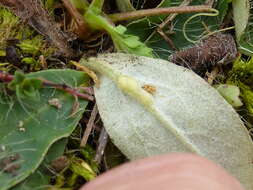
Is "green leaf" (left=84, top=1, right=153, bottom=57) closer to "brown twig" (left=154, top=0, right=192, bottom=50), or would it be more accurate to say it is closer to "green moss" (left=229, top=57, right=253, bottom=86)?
"brown twig" (left=154, top=0, right=192, bottom=50)

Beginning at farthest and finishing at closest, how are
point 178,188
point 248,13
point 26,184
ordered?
1. point 248,13
2. point 26,184
3. point 178,188

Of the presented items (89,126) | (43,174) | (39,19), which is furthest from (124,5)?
(43,174)

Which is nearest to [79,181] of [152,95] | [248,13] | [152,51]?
[152,95]

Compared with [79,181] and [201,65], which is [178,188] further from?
[201,65]

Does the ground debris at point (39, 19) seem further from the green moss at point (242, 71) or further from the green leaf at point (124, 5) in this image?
the green moss at point (242, 71)

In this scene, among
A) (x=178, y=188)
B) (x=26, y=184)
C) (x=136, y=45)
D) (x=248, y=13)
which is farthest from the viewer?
(x=248, y=13)

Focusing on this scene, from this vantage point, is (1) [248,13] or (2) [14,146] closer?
(2) [14,146]
